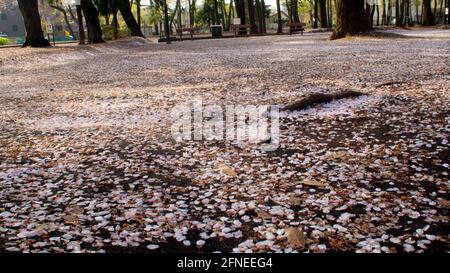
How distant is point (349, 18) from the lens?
21594mm

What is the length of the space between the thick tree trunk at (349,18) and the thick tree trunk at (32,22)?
1667 centimetres

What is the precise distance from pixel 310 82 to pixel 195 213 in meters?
6.43

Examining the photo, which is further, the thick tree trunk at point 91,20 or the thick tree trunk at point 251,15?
the thick tree trunk at point 251,15

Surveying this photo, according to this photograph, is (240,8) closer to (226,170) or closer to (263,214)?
(226,170)

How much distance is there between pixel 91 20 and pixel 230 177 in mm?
27776

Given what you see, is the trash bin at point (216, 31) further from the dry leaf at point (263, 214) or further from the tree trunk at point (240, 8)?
the dry leaf at point (263, 214)

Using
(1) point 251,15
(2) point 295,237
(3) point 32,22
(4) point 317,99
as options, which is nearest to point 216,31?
(1) point 251,15

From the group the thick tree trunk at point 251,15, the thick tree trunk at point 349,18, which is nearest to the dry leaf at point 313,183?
the thick tree trunk at point 349,18

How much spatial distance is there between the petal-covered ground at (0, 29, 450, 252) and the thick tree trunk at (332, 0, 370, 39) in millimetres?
13525

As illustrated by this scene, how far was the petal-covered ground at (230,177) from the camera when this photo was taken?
288 centimetres

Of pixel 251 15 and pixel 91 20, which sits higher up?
pixel 251 15

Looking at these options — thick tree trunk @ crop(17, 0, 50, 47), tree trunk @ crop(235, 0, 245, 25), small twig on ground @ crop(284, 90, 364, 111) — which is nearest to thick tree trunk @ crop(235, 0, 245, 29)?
tree trunk @ crop(235, 0, 245, 25)

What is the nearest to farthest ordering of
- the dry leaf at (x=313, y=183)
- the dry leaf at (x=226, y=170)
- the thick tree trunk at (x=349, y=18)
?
the dry leaf at (x=313, y=183) < the dry leaf at (x=226, y=170) < the thick tree trunk at (x=349, y=18)

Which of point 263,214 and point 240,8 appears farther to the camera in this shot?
point 240,8
